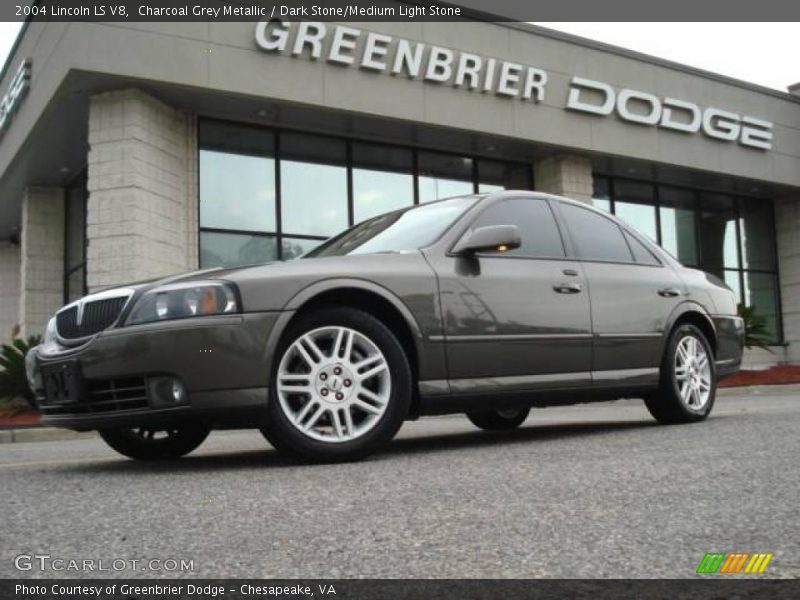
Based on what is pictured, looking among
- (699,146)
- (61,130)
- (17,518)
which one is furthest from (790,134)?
(17,518)

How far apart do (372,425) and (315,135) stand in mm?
11495

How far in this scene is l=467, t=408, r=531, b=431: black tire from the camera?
6465 mm

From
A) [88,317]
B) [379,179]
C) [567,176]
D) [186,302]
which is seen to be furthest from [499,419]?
[567,176]

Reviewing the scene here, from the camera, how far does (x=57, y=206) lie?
17422mm

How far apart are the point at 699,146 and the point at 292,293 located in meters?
16.2

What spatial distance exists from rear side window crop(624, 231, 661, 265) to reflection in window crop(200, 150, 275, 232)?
9105 mm

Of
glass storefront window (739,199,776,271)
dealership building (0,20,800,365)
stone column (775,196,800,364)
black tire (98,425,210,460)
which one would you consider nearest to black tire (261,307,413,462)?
black tire (98,425,210,460)

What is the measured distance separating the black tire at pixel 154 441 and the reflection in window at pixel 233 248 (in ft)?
28.7

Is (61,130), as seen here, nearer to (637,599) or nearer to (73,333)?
(73,333)

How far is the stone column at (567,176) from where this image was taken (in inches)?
650

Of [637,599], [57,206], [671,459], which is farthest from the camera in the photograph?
[57,206]

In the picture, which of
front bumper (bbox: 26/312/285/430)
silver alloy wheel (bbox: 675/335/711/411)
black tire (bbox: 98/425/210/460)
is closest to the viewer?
front bumper (bbox: 26/312/285/430)

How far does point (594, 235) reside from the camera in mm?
5676

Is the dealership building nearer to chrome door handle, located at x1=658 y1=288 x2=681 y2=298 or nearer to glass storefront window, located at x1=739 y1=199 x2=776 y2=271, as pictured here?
glass storefront window, located at x1=739 y1=199 x2=776 y2=271
